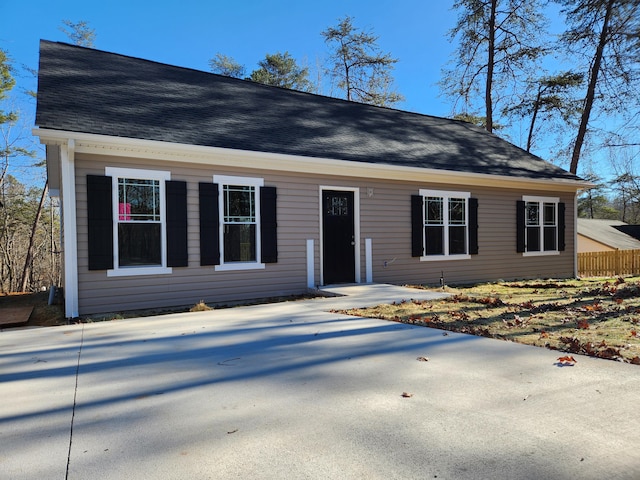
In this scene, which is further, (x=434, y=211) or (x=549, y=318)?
(x=434, y=211)

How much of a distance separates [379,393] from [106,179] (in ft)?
18.9

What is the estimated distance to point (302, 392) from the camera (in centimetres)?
305

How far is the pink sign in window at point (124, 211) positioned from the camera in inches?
275

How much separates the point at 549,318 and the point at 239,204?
5.50 m

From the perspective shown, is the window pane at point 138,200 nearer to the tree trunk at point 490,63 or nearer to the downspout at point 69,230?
the downspout at point 69,230

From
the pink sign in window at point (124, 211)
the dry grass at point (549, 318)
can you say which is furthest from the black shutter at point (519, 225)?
the pink sign in window at point (124, 211)

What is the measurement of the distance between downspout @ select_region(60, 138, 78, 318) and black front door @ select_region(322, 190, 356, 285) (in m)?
4.63

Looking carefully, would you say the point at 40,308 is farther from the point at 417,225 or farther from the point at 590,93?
the point at 590,93

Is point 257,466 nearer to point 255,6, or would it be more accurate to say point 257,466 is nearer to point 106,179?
point 106,179

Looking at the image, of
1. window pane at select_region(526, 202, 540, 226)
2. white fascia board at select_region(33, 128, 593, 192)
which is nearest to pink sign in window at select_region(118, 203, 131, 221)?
white fascia board at select_region(33, 128, 593, 192)

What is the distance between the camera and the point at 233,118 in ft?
29.9

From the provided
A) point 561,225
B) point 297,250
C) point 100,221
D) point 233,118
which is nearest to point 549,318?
point 297,250

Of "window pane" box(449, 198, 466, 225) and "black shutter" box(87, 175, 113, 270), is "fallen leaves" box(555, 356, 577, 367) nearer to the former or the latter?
"black shutter" box(87, 175, 113, 270)

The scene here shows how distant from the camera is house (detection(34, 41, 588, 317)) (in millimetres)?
6840
